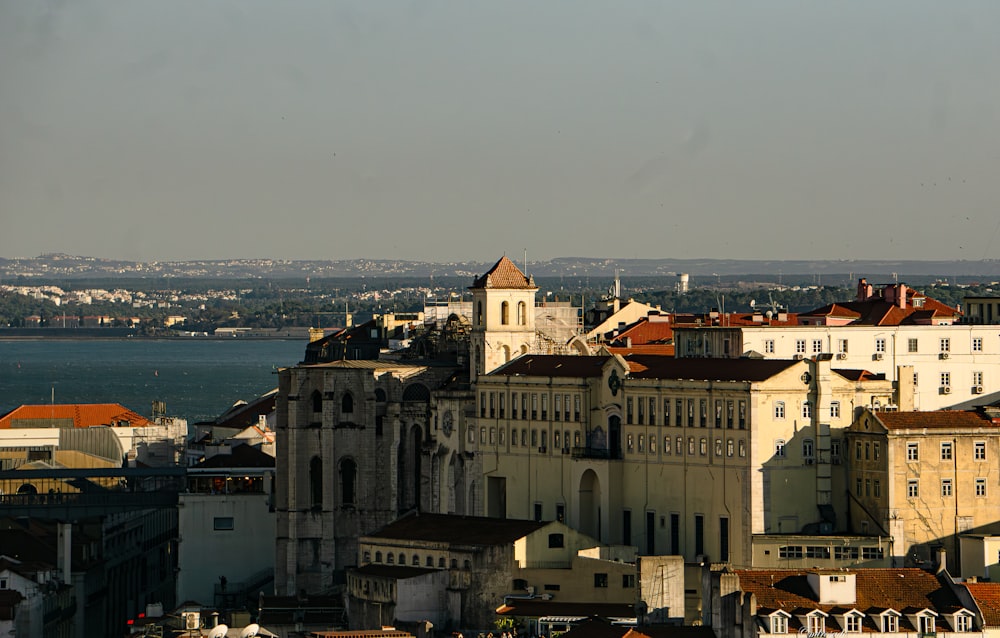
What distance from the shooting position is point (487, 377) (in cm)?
10056

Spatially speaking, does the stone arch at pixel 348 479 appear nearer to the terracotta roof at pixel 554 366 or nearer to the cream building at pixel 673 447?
the cream building at pixel 673 447

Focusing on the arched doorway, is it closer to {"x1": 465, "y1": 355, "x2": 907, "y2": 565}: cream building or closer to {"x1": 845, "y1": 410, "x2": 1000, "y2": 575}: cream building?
{"x1": 465, "y1": 355, "x2": 907, "y2": 565}: cream building

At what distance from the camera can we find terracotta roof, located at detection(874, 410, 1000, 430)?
86125 mm

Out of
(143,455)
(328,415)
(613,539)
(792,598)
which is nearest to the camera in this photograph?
(792,598)

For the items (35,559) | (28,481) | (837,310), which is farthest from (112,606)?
(837,310)

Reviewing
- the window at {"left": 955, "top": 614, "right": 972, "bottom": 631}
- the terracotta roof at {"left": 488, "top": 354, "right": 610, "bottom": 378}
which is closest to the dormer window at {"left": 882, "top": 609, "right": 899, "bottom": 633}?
the window at {"left": 955, "top": 614, "right": 972, "bottom": 631}

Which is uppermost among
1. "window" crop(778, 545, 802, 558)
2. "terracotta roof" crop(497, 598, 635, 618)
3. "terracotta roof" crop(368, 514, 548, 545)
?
"terracotta roof" crop(368, 514, 548, 545)

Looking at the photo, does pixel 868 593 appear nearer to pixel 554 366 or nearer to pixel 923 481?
pixel 923 481

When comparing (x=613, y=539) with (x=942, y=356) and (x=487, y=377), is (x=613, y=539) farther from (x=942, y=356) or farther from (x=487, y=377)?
(x=942, y=356)

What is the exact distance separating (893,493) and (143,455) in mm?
54641

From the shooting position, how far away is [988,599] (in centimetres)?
7538

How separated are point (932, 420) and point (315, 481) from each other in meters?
29.0

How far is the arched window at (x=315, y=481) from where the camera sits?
352 ft

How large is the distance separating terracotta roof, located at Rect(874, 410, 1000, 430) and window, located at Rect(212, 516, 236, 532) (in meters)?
32.5
